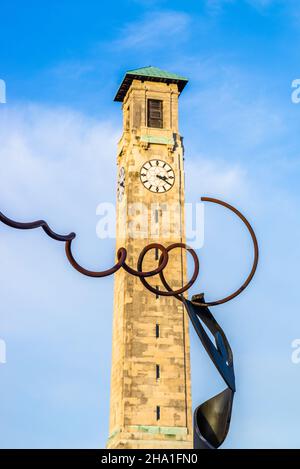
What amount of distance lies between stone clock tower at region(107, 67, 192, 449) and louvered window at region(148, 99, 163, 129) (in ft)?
0.16

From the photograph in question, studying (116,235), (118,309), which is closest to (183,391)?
(118,309)

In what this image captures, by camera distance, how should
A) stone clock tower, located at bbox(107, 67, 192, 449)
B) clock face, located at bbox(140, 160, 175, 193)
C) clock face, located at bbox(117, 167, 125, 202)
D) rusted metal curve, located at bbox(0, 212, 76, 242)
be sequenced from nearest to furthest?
rusted metal curve, located at bbox(0, 212, 76, 242) → stone clock tower, located at bbox(107, 67, 192, 449) → clock face, located at bbox(140, 160, 175, 193) → clock face, located at bbox(117, 167, 125, 202)

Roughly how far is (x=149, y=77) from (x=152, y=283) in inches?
625

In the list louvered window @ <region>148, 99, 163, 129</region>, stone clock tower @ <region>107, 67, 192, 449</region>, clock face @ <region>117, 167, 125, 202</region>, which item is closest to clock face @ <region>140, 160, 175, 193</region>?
stone clock tower @ <region>107, 67, 192, 449</region>

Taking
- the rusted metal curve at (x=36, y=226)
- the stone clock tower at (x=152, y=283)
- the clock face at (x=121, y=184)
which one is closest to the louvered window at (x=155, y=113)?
the stone clock tower at (x=152, y=283)

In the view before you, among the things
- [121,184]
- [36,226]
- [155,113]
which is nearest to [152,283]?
[121,184]

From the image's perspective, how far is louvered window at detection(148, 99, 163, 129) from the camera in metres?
66.0

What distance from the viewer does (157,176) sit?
63312 millimetres

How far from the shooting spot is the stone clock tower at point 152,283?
56.5 metres

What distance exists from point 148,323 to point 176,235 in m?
6.40

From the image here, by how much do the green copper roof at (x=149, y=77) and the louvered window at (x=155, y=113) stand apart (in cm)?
163

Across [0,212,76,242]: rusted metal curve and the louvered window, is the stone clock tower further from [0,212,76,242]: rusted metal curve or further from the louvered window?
[0,212,76,242]: rusted metal curve

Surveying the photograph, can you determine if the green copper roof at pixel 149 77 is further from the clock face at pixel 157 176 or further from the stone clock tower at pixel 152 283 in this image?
the clock face at pixel 157 176
